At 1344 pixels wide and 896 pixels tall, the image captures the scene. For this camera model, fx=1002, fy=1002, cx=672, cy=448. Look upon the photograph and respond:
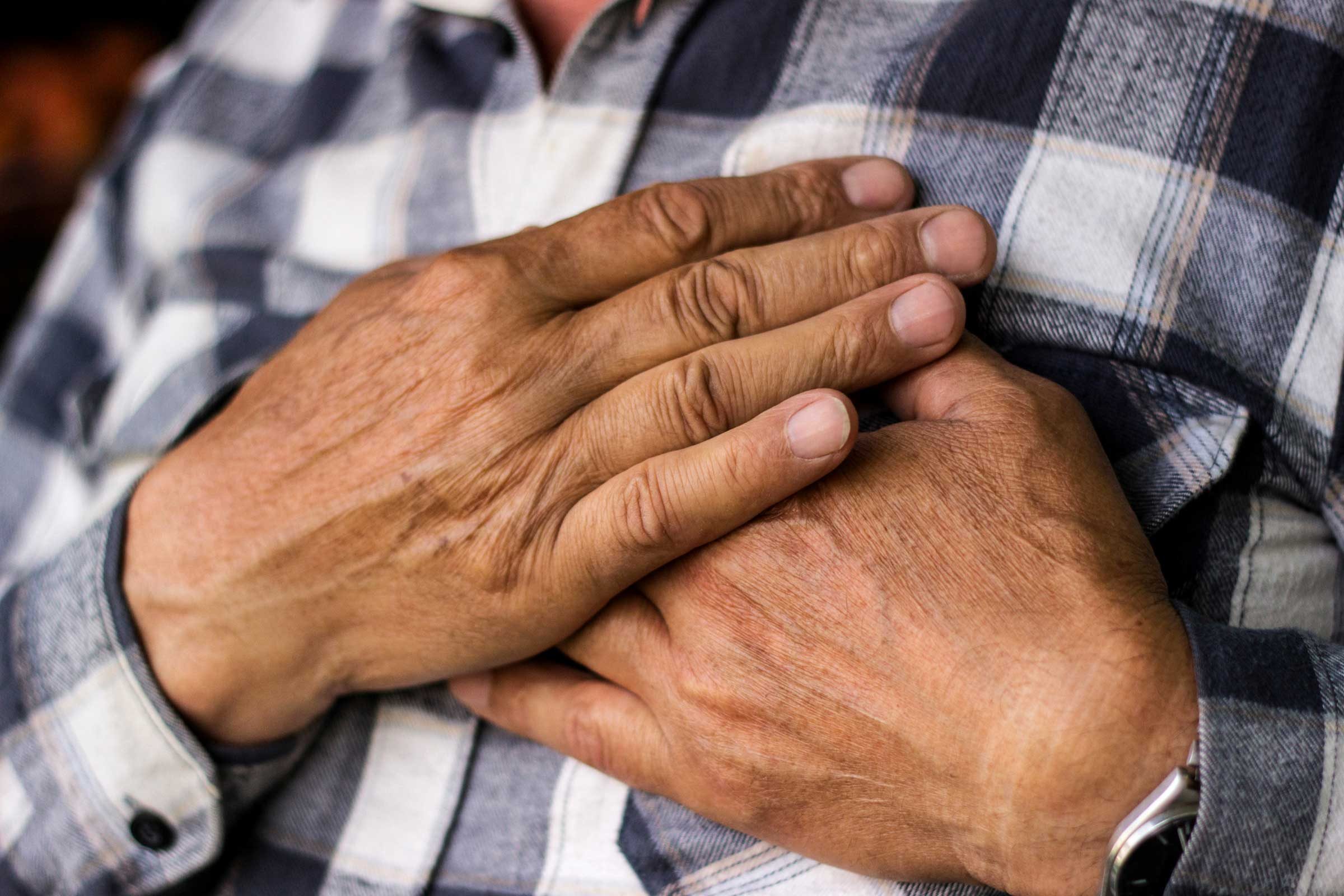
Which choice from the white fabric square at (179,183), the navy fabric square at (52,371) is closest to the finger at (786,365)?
the white fabric square at (179,183)

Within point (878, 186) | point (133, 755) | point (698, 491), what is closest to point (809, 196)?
point (878, 186)

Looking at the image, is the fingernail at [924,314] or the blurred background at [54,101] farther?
the blurred background at [54,101]

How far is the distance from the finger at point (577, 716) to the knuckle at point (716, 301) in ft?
0.91

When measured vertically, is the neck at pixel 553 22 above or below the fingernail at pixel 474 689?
above

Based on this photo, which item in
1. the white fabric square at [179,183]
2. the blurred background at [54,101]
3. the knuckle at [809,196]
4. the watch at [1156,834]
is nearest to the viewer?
the watch at [1156,834]

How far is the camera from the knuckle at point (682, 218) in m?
0.75

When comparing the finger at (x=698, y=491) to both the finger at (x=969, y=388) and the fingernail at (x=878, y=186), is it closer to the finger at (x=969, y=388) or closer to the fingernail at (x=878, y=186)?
the finger at (x=969, y=388)

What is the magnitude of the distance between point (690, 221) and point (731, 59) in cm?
24

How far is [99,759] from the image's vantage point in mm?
872

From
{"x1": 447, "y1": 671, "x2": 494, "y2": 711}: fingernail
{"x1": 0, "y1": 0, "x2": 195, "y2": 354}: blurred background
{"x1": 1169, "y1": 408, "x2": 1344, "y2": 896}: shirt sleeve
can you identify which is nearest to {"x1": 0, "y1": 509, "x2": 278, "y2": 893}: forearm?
{"x1": 447, "y1": 671, "x2": 494, "y2": 711}: fingernail

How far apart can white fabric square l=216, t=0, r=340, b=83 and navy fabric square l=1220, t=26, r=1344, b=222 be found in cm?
110

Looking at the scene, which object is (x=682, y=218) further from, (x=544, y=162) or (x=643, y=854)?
(x=643, y=854)

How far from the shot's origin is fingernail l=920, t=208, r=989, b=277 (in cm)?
70

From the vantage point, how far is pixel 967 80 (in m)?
0.76
